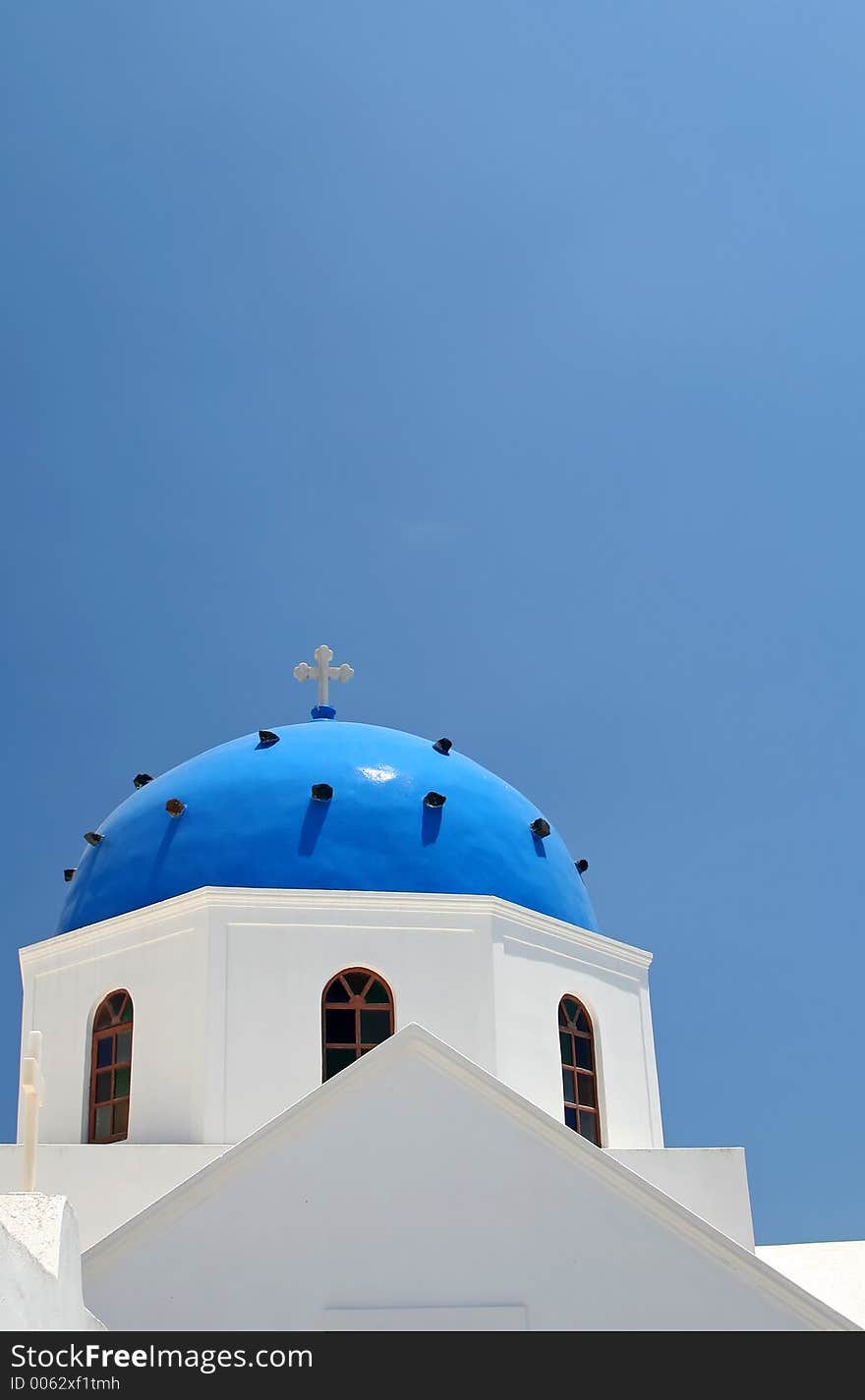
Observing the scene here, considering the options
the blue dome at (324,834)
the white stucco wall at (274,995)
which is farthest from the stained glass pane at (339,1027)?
the blue dome at (324,834)

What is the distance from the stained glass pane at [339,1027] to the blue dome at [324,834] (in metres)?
1.23

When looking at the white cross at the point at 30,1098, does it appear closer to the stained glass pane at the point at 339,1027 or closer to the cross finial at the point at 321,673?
the stained glass pane at the point at 339,1027

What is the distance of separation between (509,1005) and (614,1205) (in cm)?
393

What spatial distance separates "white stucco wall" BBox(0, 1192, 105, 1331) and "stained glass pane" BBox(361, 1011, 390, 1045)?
7575 mm

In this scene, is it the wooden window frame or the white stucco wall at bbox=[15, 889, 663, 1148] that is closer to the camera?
the white stucco wall at bbox=[15, 889, 663, 1148]

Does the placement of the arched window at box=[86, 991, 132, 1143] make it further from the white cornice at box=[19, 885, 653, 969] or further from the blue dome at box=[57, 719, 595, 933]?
the blue dome at box=[57, 719, 595, 933]

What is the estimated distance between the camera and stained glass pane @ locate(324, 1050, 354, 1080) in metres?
12.8

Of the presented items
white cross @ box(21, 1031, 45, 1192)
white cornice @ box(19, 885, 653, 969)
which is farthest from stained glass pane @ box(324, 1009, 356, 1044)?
white cross @ box(21, 1031, 45, 1192)

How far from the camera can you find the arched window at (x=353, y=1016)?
1288cm

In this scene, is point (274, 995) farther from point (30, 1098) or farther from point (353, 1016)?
point (30, 1098)

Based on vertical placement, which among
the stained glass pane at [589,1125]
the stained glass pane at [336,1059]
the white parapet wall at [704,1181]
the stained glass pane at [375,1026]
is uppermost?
the stained glass pane at [375,1026]

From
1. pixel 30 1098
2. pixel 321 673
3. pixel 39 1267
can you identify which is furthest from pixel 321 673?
pixel 39 1267
